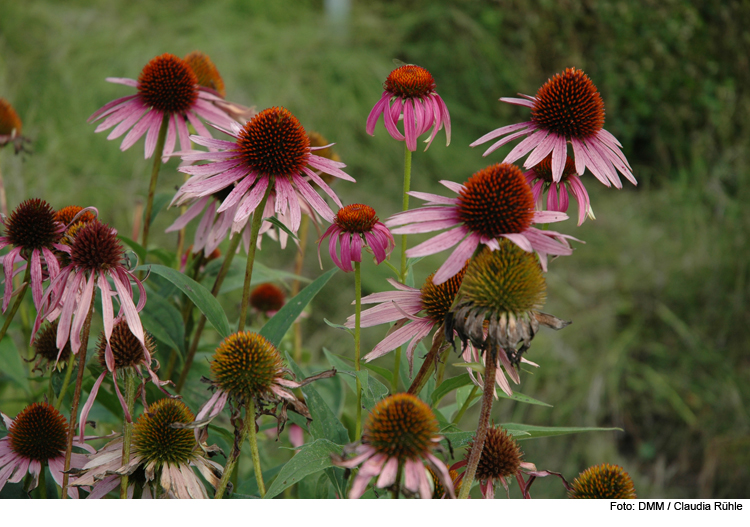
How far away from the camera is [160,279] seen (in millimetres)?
1174

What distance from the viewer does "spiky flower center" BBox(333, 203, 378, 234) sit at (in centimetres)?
80

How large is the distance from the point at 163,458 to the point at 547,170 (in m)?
→ 0.63

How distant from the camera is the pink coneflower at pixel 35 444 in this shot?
78cm

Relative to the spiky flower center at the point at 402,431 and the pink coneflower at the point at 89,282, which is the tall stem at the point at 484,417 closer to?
the spiky flower center at the point at 402,431

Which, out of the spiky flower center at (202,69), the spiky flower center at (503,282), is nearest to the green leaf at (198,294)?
the spiky flower center at (503,282)

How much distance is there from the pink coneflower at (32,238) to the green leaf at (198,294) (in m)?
0.11

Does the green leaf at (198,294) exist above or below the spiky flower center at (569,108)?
below

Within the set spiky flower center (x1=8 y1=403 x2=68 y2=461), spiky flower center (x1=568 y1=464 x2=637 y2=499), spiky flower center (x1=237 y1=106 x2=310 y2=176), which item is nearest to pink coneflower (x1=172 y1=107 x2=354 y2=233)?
spiky flower center (x1=237 y1=106 x2=310 y2=176)

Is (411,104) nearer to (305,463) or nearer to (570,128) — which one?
(570,128)

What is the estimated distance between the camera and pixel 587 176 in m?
3.70

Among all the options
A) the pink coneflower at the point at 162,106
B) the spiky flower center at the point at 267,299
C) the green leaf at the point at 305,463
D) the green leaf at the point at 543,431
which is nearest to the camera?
the green leaf at the point at 305,463

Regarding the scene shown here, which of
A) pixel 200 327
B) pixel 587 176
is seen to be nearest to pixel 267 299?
pixel 200 327

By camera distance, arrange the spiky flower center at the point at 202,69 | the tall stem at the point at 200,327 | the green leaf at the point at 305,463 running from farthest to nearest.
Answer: the spiky flower center at the point at 202,69
the tall stem at the point at 200,327
the green leaf at the point at 305,463

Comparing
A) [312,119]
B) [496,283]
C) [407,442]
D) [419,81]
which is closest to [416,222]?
[496,283]
